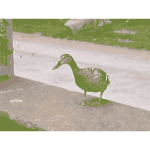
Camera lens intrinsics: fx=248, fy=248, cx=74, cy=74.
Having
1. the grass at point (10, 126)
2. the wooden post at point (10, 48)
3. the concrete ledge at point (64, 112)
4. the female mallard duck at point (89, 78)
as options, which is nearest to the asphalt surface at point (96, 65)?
the wooden post at point (10, 48)

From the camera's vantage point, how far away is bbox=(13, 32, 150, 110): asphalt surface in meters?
5.29

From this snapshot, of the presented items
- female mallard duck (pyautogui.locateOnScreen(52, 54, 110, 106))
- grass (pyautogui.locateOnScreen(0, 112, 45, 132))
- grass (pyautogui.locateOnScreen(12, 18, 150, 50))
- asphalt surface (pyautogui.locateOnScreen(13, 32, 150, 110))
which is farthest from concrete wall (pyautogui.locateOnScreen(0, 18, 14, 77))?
grass (pyautogui.locateOnScreen(12, 18, 150, 50))

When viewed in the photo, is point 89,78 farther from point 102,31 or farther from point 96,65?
point 102,31

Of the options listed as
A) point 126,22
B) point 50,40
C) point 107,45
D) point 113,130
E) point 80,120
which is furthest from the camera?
point 126,22

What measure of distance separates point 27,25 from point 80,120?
986cm

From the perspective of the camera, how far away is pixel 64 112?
3.70m

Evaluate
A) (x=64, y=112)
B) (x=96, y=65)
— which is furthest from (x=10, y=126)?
(x=96, y=65)

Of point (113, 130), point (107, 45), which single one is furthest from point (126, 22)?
point (113, 130)

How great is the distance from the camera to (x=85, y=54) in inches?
328

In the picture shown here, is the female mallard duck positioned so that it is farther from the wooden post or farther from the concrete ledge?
the wooden post

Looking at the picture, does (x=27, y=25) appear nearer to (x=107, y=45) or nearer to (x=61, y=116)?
(x=107, y=45)

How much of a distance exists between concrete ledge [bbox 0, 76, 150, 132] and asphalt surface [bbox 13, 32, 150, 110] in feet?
3.07

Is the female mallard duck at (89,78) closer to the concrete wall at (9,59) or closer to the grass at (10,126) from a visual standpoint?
the grass at (10,126)

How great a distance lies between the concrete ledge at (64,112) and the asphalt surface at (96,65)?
3.07ft
